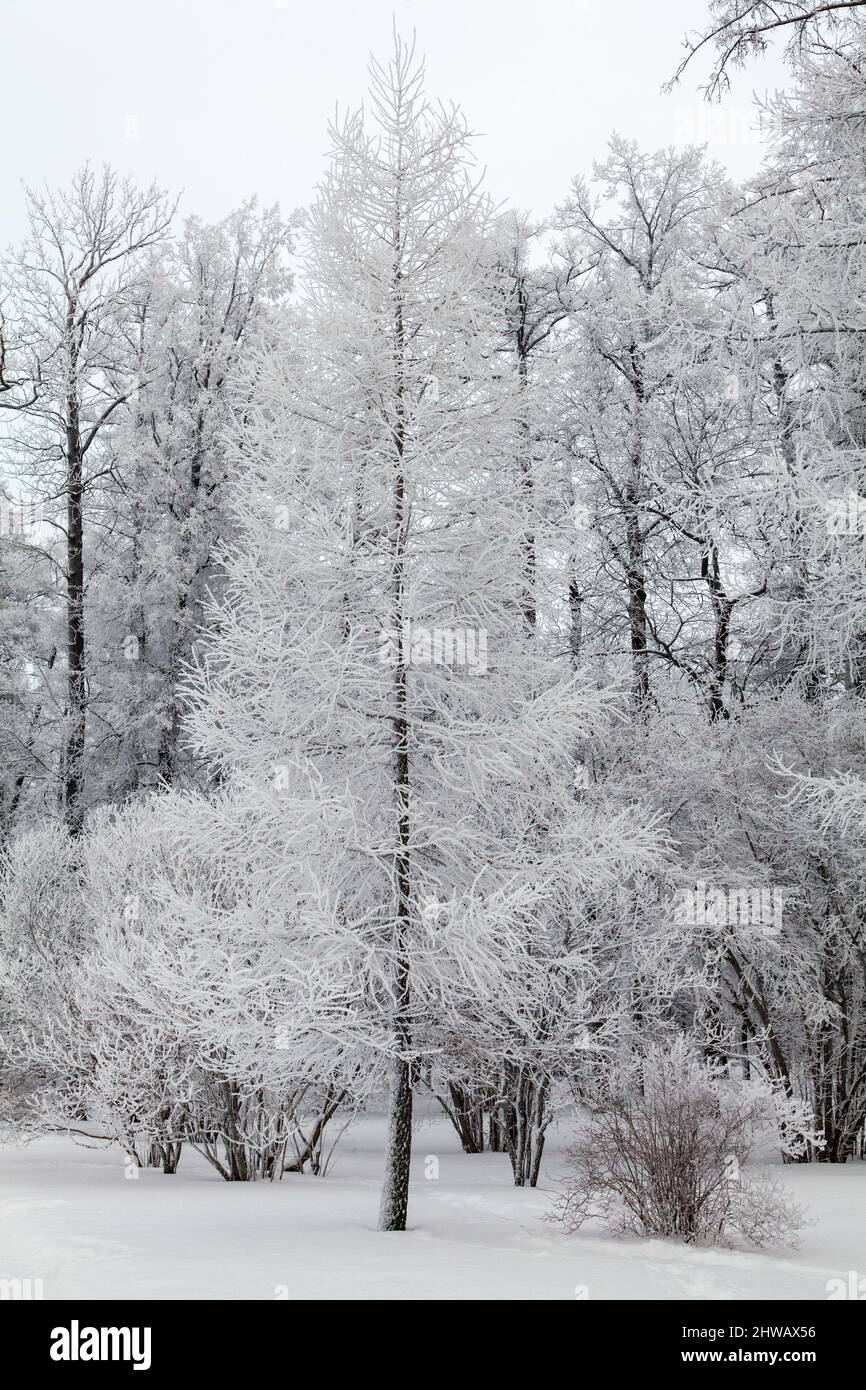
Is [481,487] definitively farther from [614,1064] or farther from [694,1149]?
[614,1064]

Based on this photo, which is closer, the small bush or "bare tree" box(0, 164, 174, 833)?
the small bush

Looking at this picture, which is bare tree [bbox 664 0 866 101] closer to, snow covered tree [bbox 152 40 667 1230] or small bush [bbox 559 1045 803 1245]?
snow covered tree [bbox 152 40 667 1230]

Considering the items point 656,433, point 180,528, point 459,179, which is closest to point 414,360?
point 459,179

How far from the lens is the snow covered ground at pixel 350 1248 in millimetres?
5684

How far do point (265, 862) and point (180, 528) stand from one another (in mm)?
11749

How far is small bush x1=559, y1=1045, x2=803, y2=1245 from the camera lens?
6.93 m

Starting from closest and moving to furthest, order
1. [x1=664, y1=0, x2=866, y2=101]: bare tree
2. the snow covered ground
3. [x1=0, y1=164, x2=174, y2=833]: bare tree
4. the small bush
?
the snow covered ground, the small bush, [x1=664, y1=0, x2=866, y2=101]: bare tree, [x1=0, y1=164, x2=174, y2=833]: bare tree

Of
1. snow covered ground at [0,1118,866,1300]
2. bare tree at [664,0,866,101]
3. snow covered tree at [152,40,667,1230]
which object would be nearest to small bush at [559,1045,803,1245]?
snow covered ground at [0,1118,866,1300]

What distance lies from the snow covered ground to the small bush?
0.67 ft

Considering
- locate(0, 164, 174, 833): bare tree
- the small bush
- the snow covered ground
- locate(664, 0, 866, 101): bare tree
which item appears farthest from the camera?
locate(0, 164, 174, 833): bare tree

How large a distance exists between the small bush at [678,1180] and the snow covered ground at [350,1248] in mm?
203

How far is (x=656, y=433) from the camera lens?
16984 mm

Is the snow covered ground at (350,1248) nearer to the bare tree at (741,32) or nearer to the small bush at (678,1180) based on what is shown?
the small bush at (678,1180)

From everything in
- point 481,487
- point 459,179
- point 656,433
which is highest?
point 656,433
